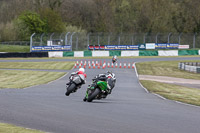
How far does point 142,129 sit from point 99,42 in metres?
51.9

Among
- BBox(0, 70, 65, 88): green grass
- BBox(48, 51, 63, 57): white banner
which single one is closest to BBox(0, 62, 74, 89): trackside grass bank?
BBox(0, 70, 65, 88): green grass

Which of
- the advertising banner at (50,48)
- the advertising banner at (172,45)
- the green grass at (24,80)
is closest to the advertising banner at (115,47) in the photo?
the advertising banner at (50,48)

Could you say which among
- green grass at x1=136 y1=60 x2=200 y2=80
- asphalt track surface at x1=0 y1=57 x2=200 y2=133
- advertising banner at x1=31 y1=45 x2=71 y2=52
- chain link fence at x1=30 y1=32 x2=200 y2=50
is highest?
chain link fence at x1=30 y1=32 x2=200 y2=50

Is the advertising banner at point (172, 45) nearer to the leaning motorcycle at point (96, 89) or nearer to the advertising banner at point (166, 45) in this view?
the advertising banner at point (166, 45)

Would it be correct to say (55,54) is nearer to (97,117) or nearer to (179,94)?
(179,94)

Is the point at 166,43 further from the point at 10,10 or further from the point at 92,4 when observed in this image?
the point at 10,10

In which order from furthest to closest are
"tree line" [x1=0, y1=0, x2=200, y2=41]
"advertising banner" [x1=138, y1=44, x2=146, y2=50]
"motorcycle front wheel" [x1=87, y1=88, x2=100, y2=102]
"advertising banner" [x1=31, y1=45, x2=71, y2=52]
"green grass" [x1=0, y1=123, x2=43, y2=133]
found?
"tree line" [x1=0, y1=0, x2=200, y2=41]
"advertising banner" [x1=138, y1=44, x2=146, y2=50]
"advertising banner" [x1=31, y1=45, x2=71, y2=52]
"motorcycle front wheel" [x1=87, y1=88, x2=100, y2=102]
"green grass" [x1=0, y1=123, x2=43, y2=133]

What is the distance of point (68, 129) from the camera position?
7887mm

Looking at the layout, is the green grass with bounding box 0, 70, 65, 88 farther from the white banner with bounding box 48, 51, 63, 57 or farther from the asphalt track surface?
the white banner with bounding box 48, 51, 63, 57

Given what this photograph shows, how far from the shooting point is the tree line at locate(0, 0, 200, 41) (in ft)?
252

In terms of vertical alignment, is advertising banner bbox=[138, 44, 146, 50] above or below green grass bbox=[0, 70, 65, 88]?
above

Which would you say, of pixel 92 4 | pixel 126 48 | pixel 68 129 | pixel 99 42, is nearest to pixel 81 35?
pixel 99 42

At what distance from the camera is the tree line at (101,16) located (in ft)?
252

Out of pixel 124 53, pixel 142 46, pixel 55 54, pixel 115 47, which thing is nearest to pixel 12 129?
pixel 55 54
